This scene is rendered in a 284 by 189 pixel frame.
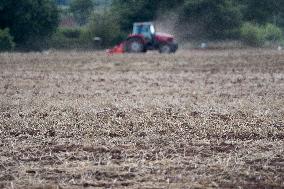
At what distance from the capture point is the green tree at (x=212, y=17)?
40.9m

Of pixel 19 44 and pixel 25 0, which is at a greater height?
pixel 25 0

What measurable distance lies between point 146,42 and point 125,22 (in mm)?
12840

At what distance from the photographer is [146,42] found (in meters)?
29.5

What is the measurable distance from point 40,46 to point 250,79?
2662 cm

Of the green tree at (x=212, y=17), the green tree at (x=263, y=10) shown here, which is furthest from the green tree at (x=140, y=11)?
the green tree at (x=263, y=10)

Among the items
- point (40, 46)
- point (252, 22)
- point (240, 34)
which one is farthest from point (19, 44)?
point (252, 22)

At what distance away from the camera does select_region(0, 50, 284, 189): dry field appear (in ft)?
18.8

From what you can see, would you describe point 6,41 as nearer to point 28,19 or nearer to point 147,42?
point 28,19

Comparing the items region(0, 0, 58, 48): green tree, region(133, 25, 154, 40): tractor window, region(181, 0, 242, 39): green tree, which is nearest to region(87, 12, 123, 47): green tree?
region(0, 0, 58, 48): green tree

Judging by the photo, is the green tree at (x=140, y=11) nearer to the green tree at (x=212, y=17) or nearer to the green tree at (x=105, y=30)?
the green tree at (x=105, y=30)

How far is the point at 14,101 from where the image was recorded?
11.0 meters

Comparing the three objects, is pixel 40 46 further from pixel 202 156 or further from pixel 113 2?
pixel 202 156

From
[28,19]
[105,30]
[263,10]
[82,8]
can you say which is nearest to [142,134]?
[28,19]

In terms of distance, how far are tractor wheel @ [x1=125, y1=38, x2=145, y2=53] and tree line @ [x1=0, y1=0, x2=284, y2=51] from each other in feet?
34.4
